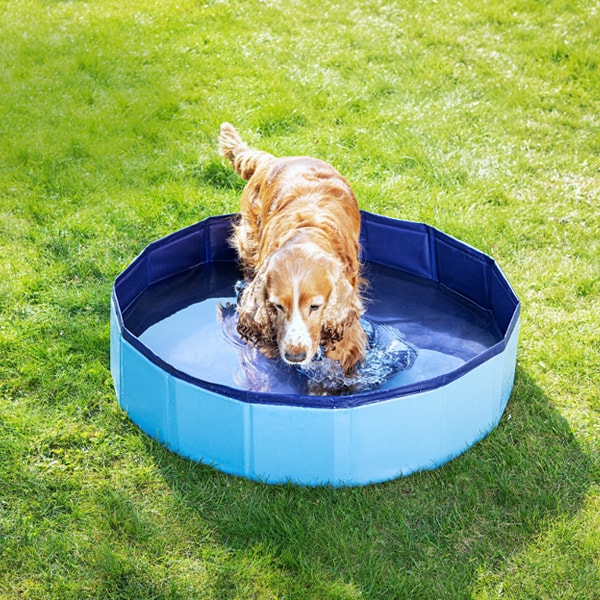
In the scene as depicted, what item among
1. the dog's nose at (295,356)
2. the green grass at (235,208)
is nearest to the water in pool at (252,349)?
the green grass at (235,208)

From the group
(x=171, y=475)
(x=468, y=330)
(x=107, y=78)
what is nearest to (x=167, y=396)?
(x=171, y=475)

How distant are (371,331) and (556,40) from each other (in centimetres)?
514

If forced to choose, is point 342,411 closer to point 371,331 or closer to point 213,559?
point 213,559

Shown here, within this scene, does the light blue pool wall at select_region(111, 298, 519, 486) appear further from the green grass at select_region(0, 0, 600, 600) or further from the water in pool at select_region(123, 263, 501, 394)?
the water in pool at select_region(123, 263, 501, 394)

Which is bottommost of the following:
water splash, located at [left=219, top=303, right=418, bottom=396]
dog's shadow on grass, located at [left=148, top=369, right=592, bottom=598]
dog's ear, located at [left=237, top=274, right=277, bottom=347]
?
water splash, located at [left=219, top=303, right=418, bottom=396]

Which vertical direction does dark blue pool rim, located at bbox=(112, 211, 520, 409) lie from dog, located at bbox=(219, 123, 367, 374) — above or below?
below

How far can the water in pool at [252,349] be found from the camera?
5055 mm

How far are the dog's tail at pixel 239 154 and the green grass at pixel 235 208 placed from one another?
1.27 feet

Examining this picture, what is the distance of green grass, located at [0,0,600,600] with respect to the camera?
3744mm

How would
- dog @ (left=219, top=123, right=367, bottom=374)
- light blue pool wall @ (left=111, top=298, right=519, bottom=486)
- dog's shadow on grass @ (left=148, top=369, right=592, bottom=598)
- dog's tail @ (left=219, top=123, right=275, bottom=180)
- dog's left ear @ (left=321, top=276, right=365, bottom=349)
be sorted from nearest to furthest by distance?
dog's shadow on grass @ (left=148, top=369, right=592, bottom=598) < light blue pool wall @ (left=111, top=298, right=519, bottom=486) < dog @ (left=219, top=123, right=367, bottom=374) < dog's left ear @ (left=321, top=276, right=365, bottom=349) < dog's tail @ (left=219, top=123, right=275, bottom=180)

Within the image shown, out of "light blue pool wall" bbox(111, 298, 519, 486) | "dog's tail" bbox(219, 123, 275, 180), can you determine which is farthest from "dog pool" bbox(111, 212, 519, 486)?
"dog's tail" bbox(219, 123, 275, 180)

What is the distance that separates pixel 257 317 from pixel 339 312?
0.44 meters

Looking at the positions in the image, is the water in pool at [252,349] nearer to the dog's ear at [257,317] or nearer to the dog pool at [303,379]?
the dog pool at [303,379]

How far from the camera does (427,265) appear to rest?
19.1 ft
